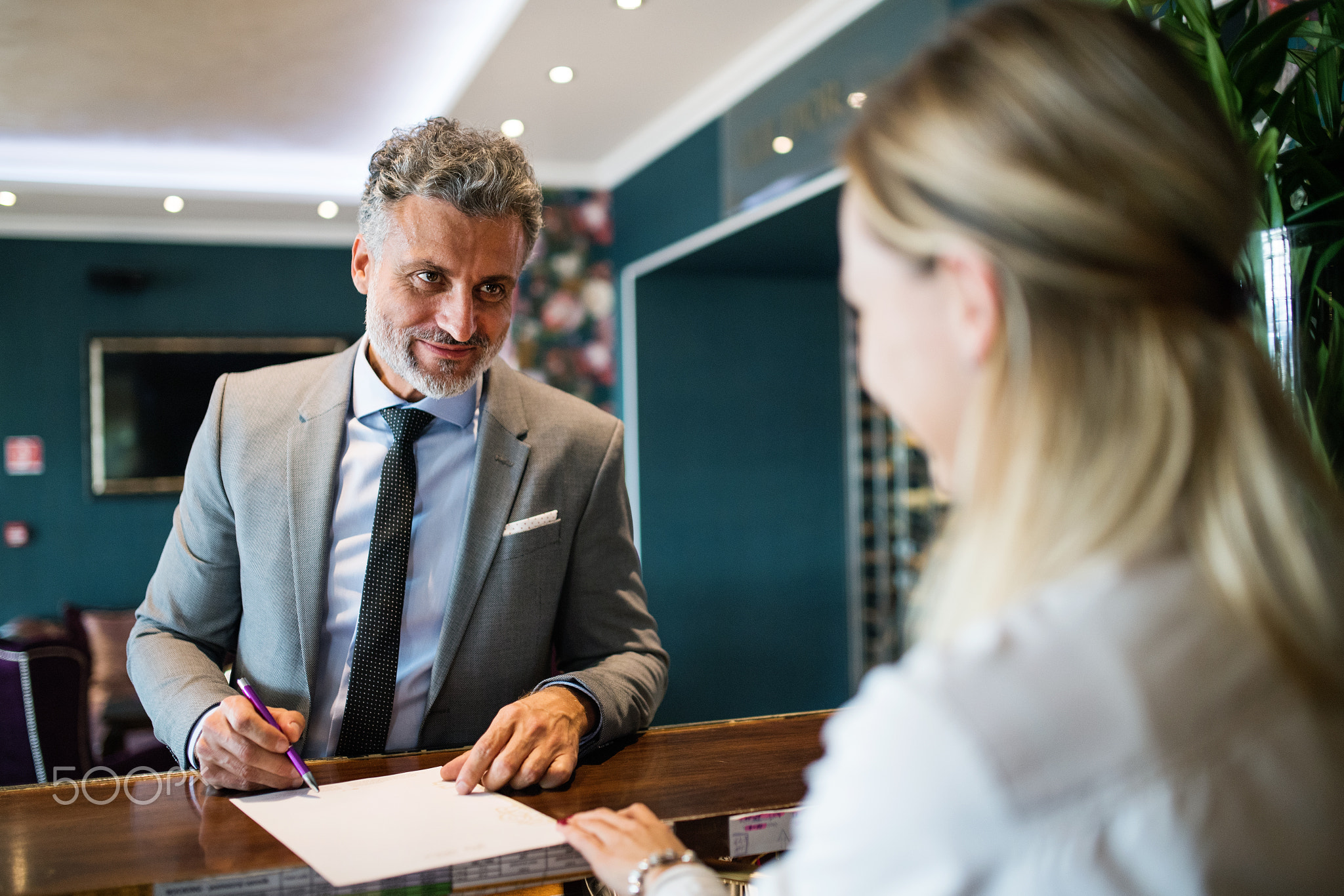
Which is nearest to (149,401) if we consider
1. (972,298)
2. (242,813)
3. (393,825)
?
(242,813)

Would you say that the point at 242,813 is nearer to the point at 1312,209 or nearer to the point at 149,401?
the point at 1312,209

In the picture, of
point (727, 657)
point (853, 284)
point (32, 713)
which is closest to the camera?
point (853, 284)

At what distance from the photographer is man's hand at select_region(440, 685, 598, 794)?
3.74 ft

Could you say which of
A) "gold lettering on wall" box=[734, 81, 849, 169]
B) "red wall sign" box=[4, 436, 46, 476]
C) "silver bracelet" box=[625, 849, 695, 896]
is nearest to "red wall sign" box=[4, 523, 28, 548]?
"red wall sign" box=[4, 436, 46, 476]

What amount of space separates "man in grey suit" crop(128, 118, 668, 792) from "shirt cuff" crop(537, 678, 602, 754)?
42 millimetres

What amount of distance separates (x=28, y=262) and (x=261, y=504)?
5.55 meters

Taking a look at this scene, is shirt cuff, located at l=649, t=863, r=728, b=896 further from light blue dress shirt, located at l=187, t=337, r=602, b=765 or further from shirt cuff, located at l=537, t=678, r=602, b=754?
light blue dress shirt, located at l=187, t=337, r=602, b=765

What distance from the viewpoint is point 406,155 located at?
5.27 feet

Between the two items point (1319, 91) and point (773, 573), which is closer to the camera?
point (1319, 91)

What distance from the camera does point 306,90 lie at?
15.2 feet

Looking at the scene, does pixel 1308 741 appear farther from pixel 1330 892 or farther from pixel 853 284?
pixel 853 284

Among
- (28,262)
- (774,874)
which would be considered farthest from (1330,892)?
(28,262)

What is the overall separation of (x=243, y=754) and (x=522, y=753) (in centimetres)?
32

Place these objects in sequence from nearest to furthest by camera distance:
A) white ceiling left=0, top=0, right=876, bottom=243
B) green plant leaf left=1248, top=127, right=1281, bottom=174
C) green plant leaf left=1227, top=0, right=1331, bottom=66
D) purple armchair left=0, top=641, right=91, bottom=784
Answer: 1. green plant leaf left=1248, top=127, right=1281, bottom=174
2. green plant leaf left=1227, top=0, right=1331, bottom=66
3. purple armchair left=0, top=641, right=91, bottom=784
4. white ceiling left=0, top=0, right=876, bottom=243
